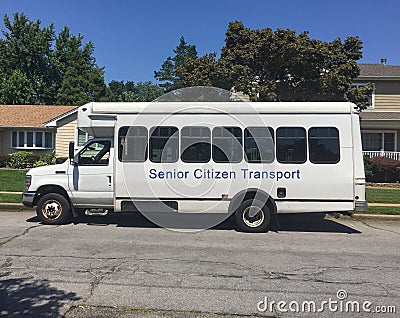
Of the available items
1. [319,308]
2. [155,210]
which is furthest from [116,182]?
[319,308]

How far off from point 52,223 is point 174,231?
115 inches

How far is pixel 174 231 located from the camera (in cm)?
903

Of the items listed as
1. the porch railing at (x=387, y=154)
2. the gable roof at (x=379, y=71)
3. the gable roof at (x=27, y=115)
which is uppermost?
the gable roof at (x=379, y=71)

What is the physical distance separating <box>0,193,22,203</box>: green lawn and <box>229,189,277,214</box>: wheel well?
23.0 feet

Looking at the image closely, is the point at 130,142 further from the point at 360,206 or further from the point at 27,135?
the point at 27,135

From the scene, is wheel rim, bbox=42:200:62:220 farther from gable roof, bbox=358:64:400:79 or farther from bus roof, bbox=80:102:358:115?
gable roof, bbox=358:64:400:79

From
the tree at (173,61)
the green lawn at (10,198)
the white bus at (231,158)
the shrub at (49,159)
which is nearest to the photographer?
the white bus at (231,158)

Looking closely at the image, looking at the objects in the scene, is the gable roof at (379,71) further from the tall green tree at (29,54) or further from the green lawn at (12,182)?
the tall green tree at (29,54)

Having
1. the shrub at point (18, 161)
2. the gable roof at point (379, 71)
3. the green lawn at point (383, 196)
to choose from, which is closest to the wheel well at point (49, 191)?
the green lawn at point (383, 196)

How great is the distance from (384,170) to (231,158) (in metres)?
13.8

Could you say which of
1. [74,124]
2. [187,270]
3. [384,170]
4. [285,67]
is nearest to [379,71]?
[384,170]

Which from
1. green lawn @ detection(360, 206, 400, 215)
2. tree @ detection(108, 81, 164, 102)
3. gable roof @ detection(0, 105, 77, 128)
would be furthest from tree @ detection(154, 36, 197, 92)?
green lawn @ detection(360, 206, 400, 215)

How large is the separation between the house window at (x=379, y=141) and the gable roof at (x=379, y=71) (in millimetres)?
3434

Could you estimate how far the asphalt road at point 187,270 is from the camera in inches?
182
